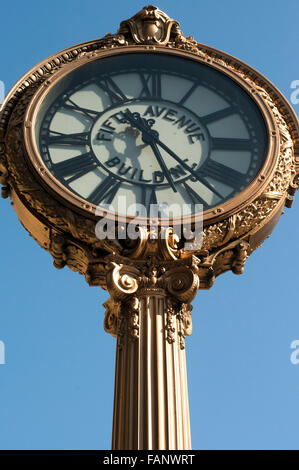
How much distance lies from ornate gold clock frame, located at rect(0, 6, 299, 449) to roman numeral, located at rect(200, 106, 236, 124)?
0.33 metres

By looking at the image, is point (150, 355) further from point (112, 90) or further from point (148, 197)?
point (112, 90)

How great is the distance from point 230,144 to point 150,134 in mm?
880

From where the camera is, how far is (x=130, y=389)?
8008 mm

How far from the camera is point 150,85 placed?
1086cm

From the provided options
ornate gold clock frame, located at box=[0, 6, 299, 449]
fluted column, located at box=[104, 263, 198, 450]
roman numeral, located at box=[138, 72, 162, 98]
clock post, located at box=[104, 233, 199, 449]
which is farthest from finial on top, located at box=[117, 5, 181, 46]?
fluted column, located at box=[104, 263, 198, 450]

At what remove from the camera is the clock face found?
9.50 meters

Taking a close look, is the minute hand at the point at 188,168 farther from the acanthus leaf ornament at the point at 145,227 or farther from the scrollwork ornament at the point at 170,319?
the scrollwork ornament at the point at 170,319

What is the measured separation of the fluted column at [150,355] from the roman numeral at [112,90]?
2.64 metres

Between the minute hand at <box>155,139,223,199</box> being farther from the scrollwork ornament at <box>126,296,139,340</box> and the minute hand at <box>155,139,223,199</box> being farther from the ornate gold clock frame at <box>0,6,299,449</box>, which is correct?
the scrollwork ornament at <box>126,296,139,340</box>

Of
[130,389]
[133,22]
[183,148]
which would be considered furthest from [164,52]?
[130,389]

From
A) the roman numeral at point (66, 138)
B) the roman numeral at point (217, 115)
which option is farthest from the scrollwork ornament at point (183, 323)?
the roman numeral at point (217, 115)

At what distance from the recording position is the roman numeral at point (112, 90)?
34.7ft

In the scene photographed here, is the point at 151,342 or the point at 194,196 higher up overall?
the point at 194,196

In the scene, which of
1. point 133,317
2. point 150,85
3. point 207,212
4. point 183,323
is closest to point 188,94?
point 150,85
